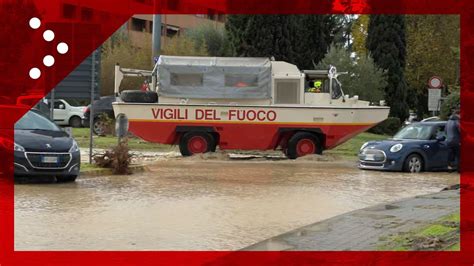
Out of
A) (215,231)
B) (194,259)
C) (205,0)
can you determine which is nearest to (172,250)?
(194,259)

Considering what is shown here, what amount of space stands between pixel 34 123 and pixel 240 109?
867cm

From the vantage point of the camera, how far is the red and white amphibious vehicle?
22.8m

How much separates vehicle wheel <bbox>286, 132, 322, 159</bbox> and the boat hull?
0.33m

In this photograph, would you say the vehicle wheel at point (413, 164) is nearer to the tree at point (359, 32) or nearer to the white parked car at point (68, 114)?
the white parked car at point (68, 114)

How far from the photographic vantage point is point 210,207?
38.4ft

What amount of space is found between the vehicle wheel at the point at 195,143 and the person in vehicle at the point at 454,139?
7.63 meters

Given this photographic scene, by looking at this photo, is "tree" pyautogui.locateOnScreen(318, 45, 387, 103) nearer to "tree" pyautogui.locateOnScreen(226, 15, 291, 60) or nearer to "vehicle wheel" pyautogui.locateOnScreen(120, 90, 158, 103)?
"tree" pyautogui.locateOnScreen(226, 15, 291, 60)

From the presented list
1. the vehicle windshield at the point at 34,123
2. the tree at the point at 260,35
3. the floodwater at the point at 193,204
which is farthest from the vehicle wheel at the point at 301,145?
the tree at the point at 260,35

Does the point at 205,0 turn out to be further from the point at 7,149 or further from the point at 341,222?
the point at 341,222

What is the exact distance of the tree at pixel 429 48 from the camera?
5062cm

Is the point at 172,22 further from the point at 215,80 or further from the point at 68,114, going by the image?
the point at 215,80
